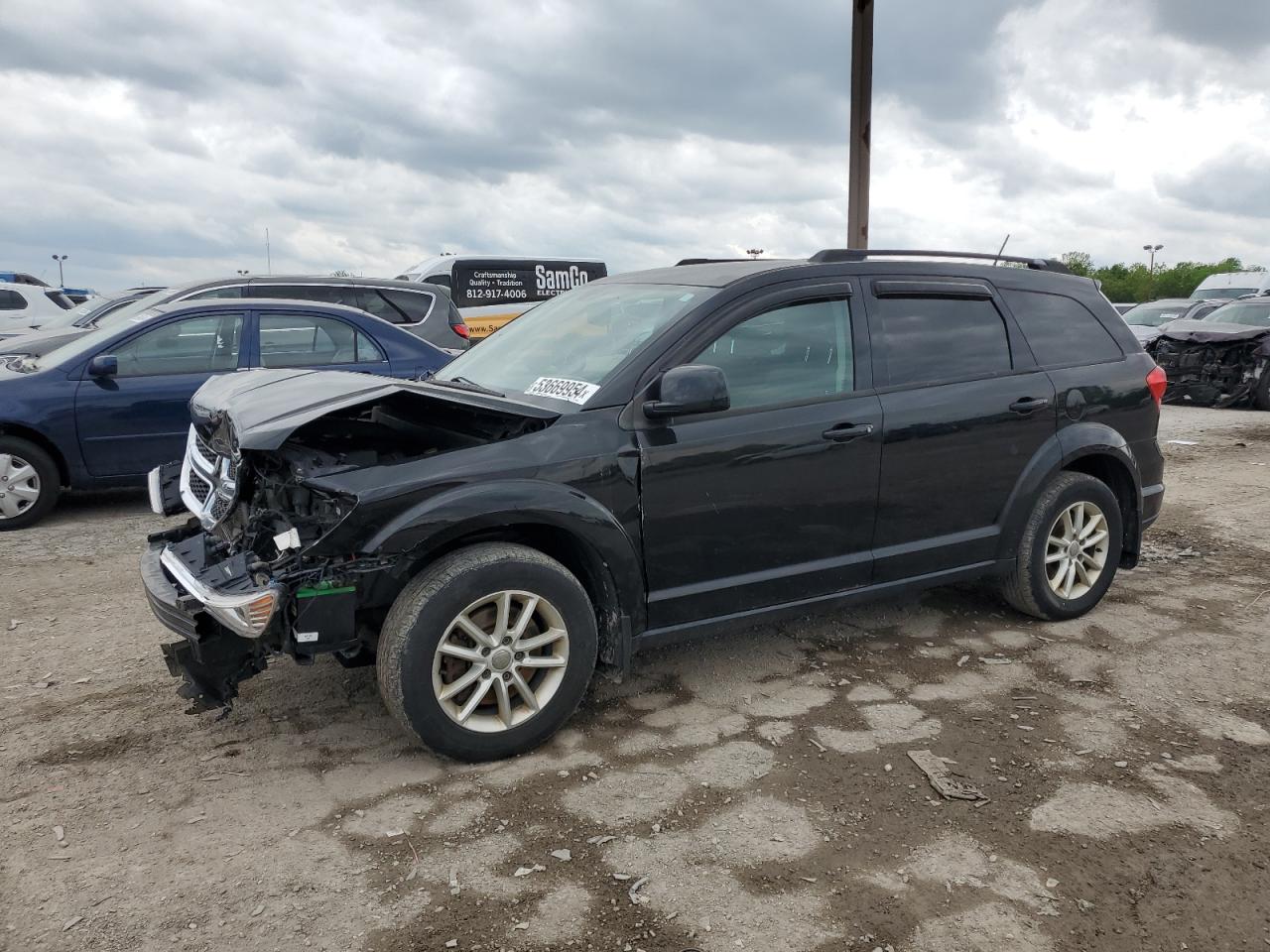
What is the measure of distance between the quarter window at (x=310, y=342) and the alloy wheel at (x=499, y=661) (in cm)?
508

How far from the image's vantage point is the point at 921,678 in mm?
4199

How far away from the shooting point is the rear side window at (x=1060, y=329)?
473cm

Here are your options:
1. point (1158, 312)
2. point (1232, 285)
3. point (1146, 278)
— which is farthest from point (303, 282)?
point (1146, 278)

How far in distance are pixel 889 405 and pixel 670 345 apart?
1038mm

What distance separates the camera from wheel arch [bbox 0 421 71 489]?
7.02m

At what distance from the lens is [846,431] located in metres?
4.01

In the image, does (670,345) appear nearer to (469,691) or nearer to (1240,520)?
(469,691)

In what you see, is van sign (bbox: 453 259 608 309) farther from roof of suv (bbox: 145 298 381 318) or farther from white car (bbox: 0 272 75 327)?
roof of suv (bbox: 145 298 381 318)

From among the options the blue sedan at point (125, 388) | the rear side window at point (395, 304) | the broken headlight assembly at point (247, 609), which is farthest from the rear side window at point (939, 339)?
the rear side window at point (395, 304)

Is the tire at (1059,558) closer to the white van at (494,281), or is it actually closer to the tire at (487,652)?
the tire at (487,652)

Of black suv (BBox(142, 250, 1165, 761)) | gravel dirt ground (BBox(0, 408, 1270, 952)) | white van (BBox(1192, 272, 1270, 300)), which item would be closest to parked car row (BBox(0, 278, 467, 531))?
gravel dirt ground (BBox(0, 408, 1270, 952))

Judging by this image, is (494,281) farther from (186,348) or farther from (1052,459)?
(1052,459)

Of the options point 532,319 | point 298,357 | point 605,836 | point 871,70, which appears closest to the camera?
point 605,836

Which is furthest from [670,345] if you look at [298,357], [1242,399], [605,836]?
[1242,399]
